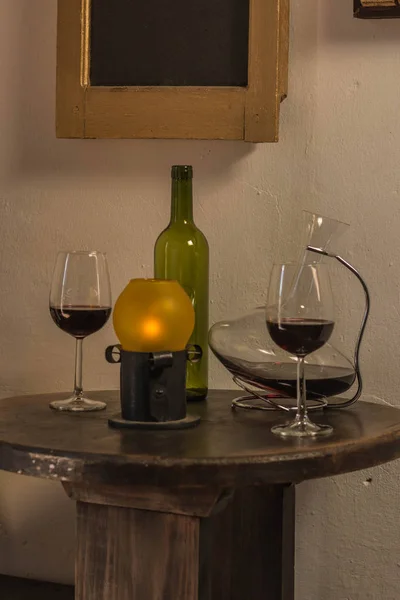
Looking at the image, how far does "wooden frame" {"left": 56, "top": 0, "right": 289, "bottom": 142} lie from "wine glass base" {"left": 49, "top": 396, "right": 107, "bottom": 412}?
0.51m

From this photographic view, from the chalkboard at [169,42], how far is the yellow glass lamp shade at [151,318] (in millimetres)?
515

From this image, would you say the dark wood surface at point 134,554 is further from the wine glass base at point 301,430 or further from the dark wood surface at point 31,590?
the dark wood surface at point 31,590

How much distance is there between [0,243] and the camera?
5.88ft

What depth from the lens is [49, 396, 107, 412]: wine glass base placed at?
4.45 ft

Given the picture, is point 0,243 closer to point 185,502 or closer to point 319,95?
point 319,95

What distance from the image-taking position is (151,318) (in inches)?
48.5

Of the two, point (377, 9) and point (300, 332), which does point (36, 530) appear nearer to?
point (300, 332)

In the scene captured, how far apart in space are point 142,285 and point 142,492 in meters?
0.29

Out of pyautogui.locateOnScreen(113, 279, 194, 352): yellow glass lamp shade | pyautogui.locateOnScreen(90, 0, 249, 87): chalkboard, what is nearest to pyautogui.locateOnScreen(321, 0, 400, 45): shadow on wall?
pyautogui.locateOnScreen(90, 0, 249, 87): chalkboard

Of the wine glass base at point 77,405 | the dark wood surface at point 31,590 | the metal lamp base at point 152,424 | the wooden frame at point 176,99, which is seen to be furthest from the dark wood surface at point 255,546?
the wooden frame at point 176,99

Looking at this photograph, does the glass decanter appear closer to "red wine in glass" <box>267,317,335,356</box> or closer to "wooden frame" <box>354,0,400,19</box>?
"red wine in glass" <box>267,317,335,356</box>

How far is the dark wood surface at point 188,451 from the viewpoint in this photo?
1.05m

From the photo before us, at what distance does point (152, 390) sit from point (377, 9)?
0.78 m

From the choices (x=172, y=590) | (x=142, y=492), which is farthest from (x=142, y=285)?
(x=172, y=590)
